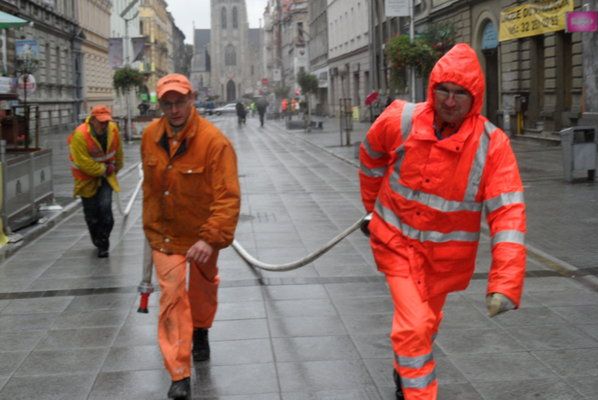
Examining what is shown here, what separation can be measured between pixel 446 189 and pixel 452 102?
15.3 inches

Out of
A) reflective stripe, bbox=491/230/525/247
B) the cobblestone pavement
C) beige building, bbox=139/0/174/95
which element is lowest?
the cobblestone pavement

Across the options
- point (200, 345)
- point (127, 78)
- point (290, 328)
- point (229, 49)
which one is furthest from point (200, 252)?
point (229, 49)

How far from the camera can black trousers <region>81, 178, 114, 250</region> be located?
31.6 feet

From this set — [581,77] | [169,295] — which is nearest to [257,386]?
[169,295]

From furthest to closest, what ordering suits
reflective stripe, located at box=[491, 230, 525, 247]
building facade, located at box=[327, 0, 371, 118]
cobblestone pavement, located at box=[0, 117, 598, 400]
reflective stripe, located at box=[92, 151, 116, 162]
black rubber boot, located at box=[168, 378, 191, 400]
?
building facade, located at box=[327, 0, 371, 118]
reflective stripe, located at box=[92, 151, 116, 162]
cobblestone pavement, located at box=[0, 117, 598, 400]
black rubber boot, located at box=[168, 378, 191, 400]
reflective stripe, located at box=[491, 230, 525, 247]

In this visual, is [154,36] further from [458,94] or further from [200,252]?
[458,94]

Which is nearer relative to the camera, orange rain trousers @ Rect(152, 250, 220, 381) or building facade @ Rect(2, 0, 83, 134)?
orange rain trousers @ Rect(152, 250, 220, 381)

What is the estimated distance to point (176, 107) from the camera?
4.84 metres

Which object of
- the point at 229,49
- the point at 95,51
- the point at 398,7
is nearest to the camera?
the point at 398,7

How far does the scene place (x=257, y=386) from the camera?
5082 mm

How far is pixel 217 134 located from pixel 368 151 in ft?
3.27

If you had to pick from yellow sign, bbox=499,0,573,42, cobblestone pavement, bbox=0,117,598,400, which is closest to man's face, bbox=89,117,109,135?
cobblestone pavement, bbox=0,117,598,400

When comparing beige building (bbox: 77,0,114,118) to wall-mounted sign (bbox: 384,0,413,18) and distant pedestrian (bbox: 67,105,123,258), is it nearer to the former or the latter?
wall-mounted sign (bbox: 384,0,413,18)

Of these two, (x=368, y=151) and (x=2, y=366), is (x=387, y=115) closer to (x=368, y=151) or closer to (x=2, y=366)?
(x=368, y=151)
